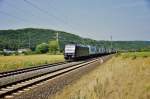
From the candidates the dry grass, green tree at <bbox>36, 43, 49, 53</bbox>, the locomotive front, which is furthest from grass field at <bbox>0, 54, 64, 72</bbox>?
green tree at <bbox>36, 43, 49, 53</bbox>

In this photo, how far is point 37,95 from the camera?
13031mm

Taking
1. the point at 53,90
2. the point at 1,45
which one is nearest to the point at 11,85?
the point at 53,90

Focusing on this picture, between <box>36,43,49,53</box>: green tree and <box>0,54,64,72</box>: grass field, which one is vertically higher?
<box>36,43,49,53</box>: green tree

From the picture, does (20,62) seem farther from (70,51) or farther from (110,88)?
(110,88)

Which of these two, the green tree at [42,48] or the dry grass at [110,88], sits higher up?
the green tree at [42,48]

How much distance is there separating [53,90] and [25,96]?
2601 mm

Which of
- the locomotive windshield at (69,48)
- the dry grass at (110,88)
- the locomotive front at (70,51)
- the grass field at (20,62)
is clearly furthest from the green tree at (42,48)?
the dry grass at (110,88)

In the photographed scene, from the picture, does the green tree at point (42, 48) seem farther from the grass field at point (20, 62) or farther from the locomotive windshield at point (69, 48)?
the locomotive windshield at point (69, 48)

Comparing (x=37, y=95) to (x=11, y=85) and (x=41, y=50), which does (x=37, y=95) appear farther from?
(x=41, y=50)

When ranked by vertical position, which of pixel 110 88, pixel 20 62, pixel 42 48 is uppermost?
pixel 42 48

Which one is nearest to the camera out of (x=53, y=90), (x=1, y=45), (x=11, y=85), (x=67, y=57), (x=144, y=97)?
(x=144, y=97)

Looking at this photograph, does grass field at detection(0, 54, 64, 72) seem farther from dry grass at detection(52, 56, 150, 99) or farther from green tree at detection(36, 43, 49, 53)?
green tree at detection(36, 43, 49, 53)

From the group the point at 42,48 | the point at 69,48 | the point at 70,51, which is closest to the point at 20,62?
the point at 70,51

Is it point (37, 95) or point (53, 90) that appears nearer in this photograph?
point (37, 95)
